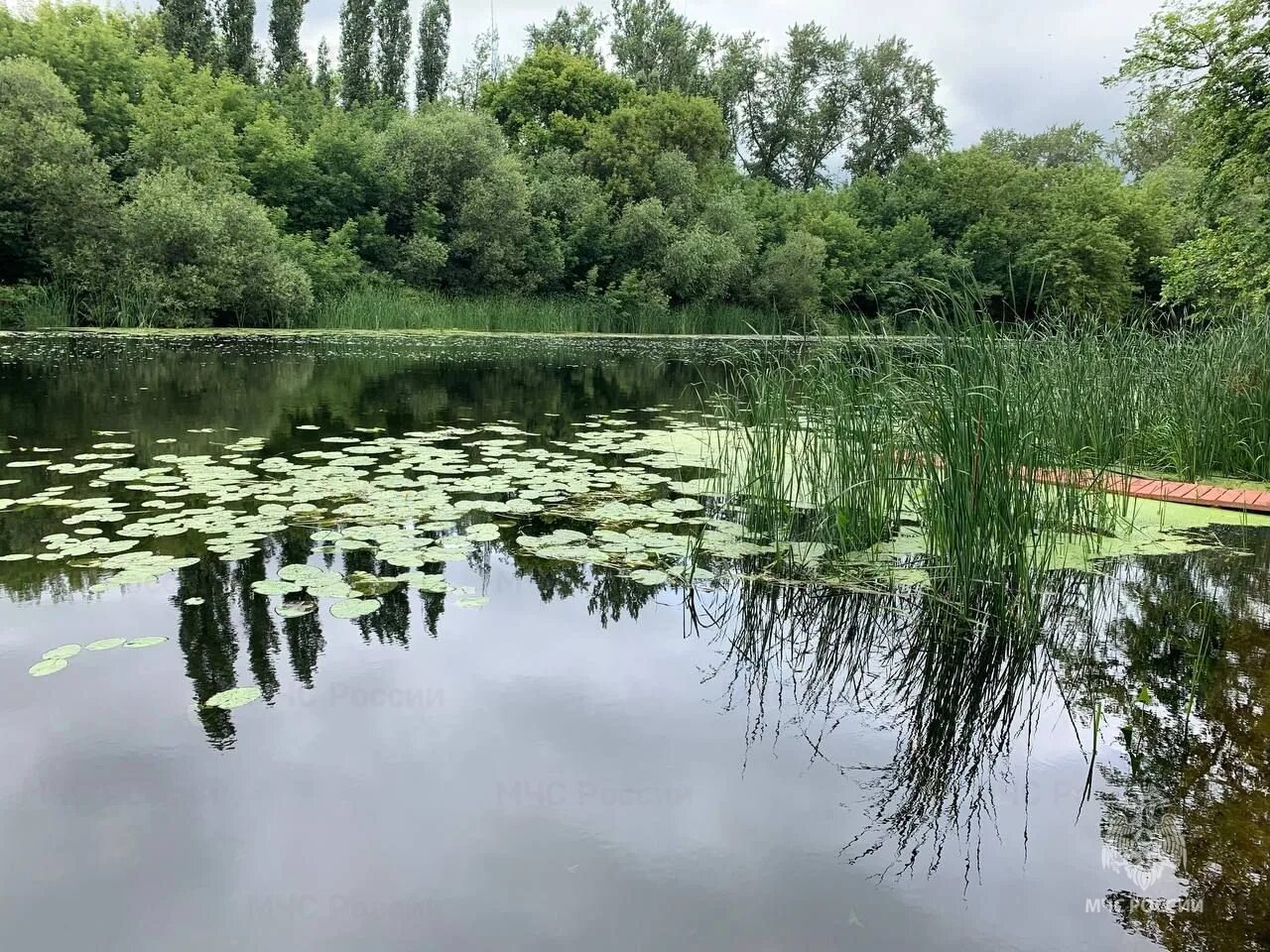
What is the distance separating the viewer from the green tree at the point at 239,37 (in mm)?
28938

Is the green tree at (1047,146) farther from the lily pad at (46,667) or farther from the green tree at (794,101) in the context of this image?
the lily pad at (46,667)

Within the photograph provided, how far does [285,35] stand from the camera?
31219 mm

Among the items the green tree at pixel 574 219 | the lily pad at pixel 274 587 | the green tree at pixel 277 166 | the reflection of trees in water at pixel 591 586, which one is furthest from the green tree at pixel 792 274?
the lily pad at pixel 274 587

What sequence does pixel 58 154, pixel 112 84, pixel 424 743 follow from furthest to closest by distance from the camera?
pixel 112 84 → pixel 58 154 → pixel 424 743

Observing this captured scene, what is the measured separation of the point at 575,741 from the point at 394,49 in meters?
38.0

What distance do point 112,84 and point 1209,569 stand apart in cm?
2504

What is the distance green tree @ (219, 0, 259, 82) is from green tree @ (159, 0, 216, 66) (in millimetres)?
784

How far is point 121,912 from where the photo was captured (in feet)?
5.62

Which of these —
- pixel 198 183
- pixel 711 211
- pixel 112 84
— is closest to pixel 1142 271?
pixel 711 211

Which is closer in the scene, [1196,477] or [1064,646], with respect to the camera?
[1064,646]

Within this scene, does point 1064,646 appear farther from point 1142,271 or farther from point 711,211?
point 1142,271

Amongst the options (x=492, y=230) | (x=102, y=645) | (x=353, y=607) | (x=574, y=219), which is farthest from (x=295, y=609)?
(x=574, y=219)

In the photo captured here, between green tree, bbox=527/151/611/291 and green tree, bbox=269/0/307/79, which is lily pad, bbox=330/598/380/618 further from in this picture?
green tree, bbox=269/0/307/79

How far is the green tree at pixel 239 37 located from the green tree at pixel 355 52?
4.15 m
